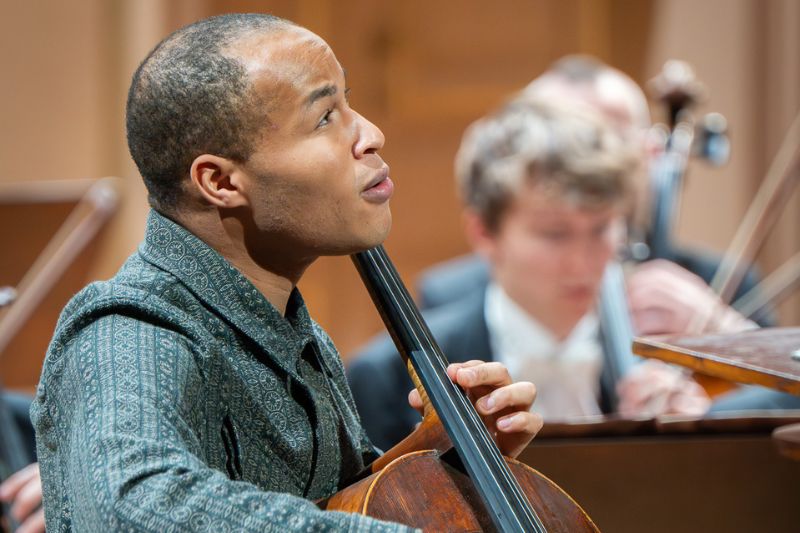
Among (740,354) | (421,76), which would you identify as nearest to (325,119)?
(740,354)

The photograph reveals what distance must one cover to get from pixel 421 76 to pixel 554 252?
1.96m

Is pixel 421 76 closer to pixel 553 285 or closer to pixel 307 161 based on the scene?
pixel 553 285

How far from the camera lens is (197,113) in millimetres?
1014

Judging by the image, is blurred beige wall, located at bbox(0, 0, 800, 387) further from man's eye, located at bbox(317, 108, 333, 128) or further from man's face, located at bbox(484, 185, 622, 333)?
man's eye, located at bbox(317, 108, 333, 128)

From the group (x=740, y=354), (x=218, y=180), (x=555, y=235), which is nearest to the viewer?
(x=218, y=180)

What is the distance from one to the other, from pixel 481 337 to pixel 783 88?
198cm

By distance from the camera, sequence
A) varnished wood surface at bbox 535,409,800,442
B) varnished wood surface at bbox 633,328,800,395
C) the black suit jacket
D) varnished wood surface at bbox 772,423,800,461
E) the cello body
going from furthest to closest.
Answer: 1. the black suit jacket
2. varnished wood surface at bbox 535,409,800,442
3. varnished wood surface at bbox 772,423,800,461
4. varnished wood surface at bbox 633,328,800,395
5. the cello body

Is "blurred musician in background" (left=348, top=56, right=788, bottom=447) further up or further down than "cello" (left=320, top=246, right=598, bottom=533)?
further down

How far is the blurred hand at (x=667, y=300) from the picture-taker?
8.80ft

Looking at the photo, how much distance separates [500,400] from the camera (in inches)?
43.8

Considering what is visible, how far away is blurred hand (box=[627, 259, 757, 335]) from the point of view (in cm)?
268

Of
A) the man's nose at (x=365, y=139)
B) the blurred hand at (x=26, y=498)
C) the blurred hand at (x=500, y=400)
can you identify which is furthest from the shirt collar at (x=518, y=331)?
the man's nose at (x=365, y=139)

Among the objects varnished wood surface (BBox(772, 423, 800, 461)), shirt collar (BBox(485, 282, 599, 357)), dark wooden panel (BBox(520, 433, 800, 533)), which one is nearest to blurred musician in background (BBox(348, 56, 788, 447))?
shirt collar (BBox(485, 282, 599, 357))

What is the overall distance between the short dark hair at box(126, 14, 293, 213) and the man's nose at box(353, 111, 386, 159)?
0.09 m
